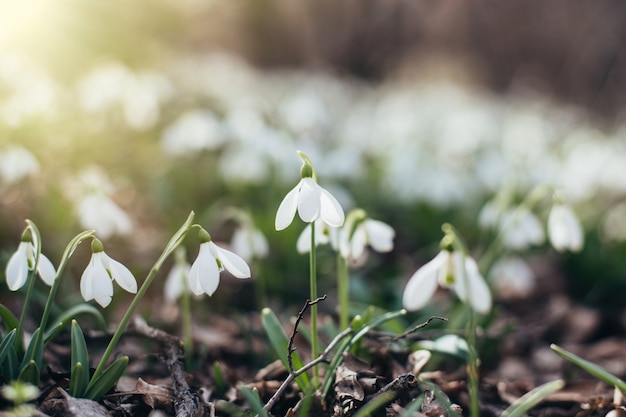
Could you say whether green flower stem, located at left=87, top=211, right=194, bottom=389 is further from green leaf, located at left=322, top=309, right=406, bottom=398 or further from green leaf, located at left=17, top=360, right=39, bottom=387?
green leaf, located at left=322, top=309, right=406, bottom=398

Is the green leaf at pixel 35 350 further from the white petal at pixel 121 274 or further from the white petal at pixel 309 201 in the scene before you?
the white petal at pixel 309 201

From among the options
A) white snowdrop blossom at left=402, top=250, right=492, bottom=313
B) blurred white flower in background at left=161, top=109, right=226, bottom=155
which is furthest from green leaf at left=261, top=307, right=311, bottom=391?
blurred white flower in background at left=161, top=109, right=226, bottom=155

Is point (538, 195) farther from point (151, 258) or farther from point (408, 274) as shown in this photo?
point (151, 258)

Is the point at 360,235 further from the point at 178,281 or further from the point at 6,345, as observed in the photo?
the point at 6,345

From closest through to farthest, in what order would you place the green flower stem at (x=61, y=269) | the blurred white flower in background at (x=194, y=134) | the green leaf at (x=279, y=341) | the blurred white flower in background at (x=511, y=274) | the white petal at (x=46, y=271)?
1. the green flower stem at (x=61, y=269)
2. the white petal at (x=46, y=271)
3. the green leaf at (x=279, y=341)
4. the blurred white flower in background at (x=511, y=274)
5. the blurred white flower in background at (x=194, y=134)

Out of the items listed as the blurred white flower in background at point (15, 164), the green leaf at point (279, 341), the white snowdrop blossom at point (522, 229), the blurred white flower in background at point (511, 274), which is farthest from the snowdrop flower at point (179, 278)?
the blurred white flower in background at point (511, 274)

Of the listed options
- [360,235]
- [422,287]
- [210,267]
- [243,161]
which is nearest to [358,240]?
[360,235]
